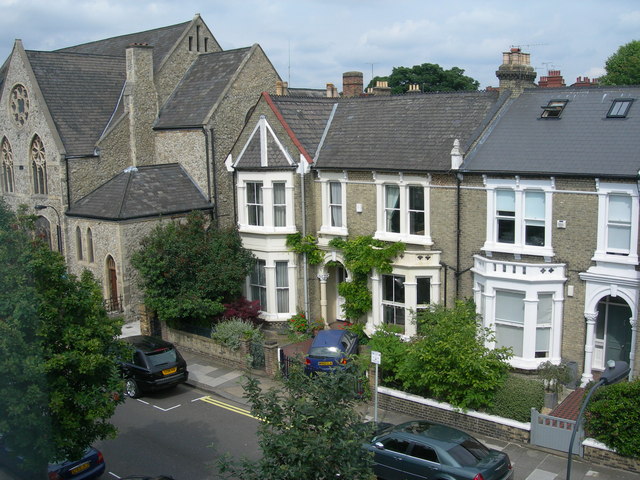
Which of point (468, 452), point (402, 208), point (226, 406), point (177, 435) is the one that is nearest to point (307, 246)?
point (402, 208)

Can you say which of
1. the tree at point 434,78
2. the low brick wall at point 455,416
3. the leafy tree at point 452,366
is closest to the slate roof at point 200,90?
the leafy tree at point 452,366

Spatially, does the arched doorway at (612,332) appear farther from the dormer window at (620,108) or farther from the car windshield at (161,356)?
the car windshield at (161,356)

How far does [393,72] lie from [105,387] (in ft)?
297

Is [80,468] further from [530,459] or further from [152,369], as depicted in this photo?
[530,459]

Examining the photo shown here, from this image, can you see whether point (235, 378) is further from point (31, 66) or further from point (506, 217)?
point (31, 66)

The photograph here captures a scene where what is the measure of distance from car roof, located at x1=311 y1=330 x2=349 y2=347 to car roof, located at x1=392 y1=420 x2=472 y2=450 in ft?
22.6

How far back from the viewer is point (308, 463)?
961cm

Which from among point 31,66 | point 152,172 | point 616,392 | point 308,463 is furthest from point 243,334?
point 31,66

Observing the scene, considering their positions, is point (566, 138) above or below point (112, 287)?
above

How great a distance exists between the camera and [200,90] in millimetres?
32875

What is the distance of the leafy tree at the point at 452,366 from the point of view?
18.0 m

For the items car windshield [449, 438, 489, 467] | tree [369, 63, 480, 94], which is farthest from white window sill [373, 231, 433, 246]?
tree [369, 63, 480, 94]

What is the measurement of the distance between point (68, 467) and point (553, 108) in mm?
18720

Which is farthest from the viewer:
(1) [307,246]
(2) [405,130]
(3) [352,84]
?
(3) [352,84]
